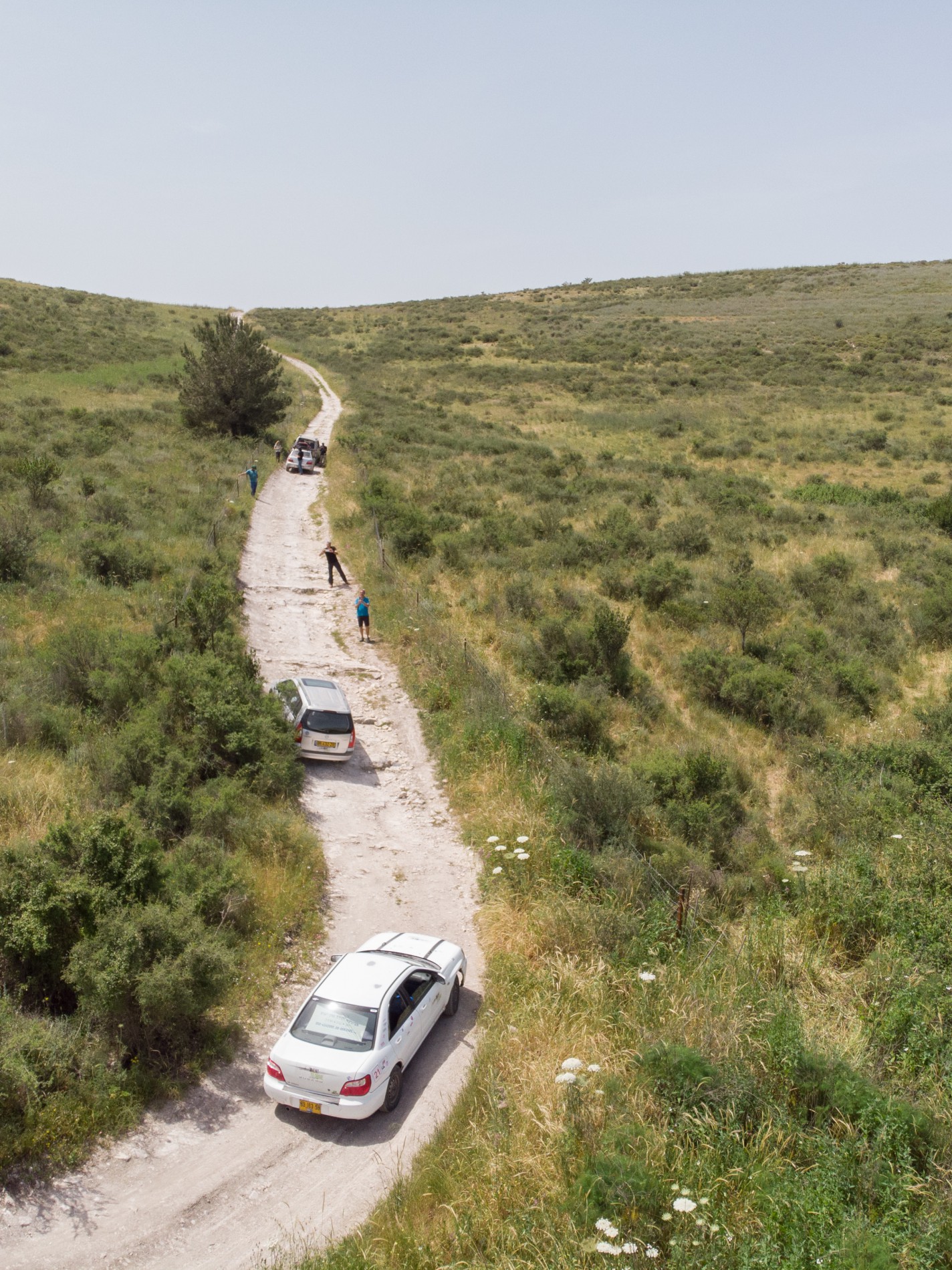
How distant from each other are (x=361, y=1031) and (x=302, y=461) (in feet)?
111

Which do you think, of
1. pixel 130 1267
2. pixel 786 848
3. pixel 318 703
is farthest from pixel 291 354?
pixel 130 1267

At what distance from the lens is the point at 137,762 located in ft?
44.3

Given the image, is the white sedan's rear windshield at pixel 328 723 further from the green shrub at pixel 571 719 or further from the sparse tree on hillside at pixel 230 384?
the sparse tree on hillside at pixel 230 384

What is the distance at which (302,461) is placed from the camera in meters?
39.8

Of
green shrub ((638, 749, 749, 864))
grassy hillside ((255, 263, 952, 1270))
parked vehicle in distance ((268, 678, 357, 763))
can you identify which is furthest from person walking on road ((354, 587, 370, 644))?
green shrub ((638, 749, 749, 864))

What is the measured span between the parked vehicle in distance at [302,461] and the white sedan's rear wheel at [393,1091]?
111ft

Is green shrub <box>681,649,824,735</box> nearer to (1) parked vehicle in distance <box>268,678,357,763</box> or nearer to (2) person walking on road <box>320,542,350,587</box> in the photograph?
(1) parked vehicle in distance <box>268,678,357,763</box>

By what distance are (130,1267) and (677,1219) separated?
4.57 metres

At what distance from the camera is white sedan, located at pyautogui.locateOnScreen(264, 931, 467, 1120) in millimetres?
8516

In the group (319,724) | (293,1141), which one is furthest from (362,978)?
(319,724)

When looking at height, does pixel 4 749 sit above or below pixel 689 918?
above

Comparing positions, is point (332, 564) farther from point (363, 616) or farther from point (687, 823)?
point (687, 823)

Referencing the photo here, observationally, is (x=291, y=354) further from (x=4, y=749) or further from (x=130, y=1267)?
(x=130, y=1267)

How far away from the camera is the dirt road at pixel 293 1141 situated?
7.31 metres
